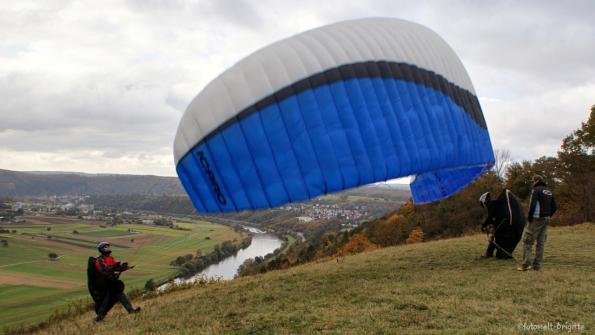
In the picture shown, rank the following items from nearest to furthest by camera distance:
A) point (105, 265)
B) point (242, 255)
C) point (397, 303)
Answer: point (397, 303) < point (105, 265) < point (242, 255)

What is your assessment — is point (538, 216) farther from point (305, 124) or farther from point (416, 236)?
point (416, 236)

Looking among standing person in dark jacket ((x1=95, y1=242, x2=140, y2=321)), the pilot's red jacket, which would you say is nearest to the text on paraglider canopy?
standing person in dark jacket ((x1=95, y1=242, x2=140, y2=321))

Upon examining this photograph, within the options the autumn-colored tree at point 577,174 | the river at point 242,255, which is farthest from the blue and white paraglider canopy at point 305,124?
the river at point 242,255

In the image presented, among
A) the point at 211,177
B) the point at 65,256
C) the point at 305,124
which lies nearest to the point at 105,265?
the point at 211,177

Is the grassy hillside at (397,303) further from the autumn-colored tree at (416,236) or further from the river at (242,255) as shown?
the river at (242,255)

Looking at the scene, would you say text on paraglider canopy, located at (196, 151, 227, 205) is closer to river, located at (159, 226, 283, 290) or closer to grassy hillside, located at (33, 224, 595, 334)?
grassy hillside, located at (33, 224, 595, 334)

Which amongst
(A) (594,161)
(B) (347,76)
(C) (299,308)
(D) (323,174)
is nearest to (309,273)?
(C) (299,308)
